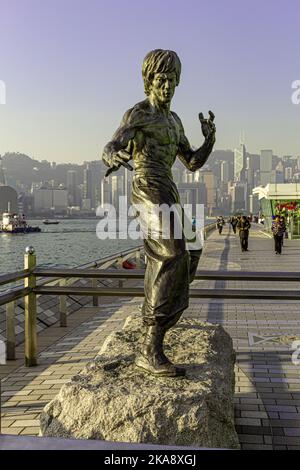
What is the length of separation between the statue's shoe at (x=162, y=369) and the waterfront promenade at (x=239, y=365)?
0.90 m

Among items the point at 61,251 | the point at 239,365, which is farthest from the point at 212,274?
the point at 61,251

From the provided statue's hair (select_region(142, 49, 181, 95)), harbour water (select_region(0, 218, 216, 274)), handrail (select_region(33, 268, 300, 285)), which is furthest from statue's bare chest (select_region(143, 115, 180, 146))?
harbour water (select_region(0, 218, 216, 274))

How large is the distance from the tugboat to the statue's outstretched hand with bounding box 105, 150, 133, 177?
78.1m

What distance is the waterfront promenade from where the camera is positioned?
391 cm

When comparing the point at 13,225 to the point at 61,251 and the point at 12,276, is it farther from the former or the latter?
the point at 12,276

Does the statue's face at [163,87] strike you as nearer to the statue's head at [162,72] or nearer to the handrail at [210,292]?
the statue's head at [162,72]

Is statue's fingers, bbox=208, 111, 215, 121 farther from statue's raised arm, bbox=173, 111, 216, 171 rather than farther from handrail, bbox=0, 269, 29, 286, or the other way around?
handrail, bbox=0, 269, 29, 286

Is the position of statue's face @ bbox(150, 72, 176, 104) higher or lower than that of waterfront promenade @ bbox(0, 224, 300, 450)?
higher

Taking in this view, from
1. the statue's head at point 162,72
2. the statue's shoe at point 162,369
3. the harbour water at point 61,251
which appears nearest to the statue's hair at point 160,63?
the statue's head at point 162,72

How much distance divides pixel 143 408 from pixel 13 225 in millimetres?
79407
